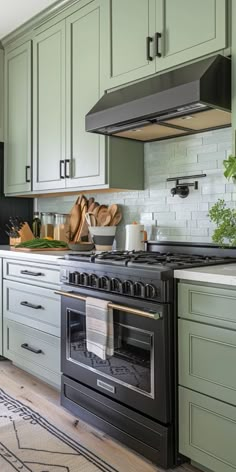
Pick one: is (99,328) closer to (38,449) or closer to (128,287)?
(128,287)

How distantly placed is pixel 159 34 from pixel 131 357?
168 cm

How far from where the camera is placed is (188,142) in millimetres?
2502

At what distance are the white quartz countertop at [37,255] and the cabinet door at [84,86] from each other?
513mm

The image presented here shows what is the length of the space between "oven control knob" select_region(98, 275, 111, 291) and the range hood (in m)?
0.84

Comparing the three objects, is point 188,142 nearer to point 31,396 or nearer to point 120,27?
point 120,27

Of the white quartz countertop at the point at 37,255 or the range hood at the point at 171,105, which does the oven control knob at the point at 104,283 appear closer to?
the white quartz countertop at the point at 37,255

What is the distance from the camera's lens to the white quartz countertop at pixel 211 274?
1.57 meters

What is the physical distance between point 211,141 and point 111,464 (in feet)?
5.71

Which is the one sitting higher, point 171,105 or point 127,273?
point 171,105

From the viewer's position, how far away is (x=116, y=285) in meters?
1.96

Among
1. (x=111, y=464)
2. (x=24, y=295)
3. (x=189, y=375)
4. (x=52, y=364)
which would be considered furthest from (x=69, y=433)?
(x=24, y=295)

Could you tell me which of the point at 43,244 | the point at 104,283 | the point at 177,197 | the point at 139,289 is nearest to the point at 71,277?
the point at 104,283

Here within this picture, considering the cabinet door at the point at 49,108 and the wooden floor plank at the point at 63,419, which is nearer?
the wooden floor plank at the point at 63,419

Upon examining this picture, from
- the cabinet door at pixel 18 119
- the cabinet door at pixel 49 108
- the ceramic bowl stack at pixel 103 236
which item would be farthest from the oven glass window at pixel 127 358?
the cabinet door at pixel 18 119
